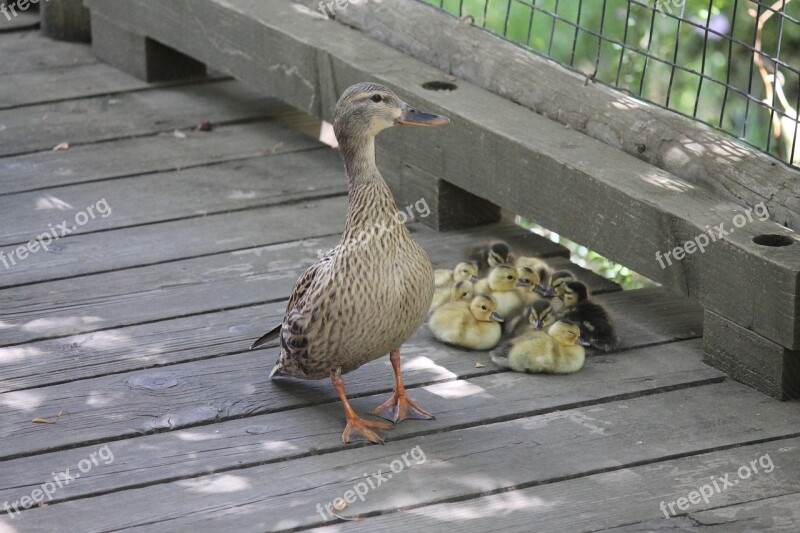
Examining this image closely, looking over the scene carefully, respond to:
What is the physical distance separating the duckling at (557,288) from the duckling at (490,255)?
275 millimetres

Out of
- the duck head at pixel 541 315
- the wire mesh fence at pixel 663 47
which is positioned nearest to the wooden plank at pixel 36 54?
the wire mesh fence at pixel 663 47

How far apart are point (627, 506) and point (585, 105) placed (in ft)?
6.18

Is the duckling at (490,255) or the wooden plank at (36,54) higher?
the duckling at (490,255)

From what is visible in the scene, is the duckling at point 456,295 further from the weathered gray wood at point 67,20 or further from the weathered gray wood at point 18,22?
the weathered gray wood at point 18,22

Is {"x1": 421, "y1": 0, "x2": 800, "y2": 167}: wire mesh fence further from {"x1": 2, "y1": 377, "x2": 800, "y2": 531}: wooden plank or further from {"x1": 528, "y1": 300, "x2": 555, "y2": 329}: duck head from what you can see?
{"x1": 2, "y1": 377, "x2": 800, "y2": 531}: wooden plank

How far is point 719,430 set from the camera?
150 inches

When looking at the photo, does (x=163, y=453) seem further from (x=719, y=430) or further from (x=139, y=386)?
(x=719, y=430)

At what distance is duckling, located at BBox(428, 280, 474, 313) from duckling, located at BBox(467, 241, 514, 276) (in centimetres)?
25

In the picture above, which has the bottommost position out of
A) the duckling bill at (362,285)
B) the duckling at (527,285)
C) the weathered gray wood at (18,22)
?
the weathered gray wood at (18,22)

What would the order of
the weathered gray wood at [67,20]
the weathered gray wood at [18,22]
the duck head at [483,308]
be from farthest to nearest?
the weathered gray wood at [18,22] → the weathered gray wood at [67,20] → the duck head at [483,308]

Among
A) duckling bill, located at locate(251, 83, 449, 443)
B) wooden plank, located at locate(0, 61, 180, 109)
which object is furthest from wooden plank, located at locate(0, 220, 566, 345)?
wooden plank, located at locate(0, 61, 180, 109)

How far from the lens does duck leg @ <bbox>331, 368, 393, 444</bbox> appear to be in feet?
12.3

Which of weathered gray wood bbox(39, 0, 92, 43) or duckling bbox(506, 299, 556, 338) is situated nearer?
duckling bbox(506, 299, 556, 338)

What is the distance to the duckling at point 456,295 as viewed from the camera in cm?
454
